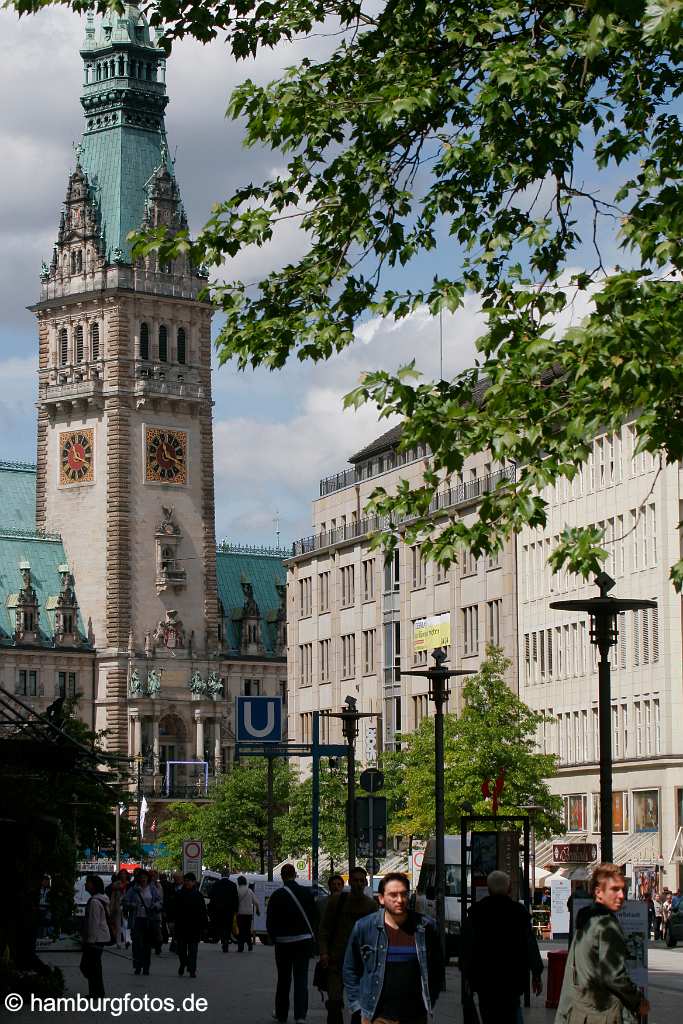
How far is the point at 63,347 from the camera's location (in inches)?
7023

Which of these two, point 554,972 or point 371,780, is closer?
point 554,972

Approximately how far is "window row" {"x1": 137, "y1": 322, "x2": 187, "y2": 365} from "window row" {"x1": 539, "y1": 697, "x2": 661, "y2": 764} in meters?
71.6

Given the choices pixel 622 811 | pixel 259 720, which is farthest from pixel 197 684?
pixel 259 720

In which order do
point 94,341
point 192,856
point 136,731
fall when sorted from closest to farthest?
point 192,856 → point 136,731 → point 94,341

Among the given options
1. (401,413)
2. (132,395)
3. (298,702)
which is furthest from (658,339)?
(132,395)

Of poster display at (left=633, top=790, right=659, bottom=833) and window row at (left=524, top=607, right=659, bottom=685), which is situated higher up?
window row at (left=524, top=607, right=659, bottom=685)

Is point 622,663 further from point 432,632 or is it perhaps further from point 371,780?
point 371,780

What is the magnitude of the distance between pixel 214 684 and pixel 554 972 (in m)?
146

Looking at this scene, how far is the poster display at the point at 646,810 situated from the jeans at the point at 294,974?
211 feet

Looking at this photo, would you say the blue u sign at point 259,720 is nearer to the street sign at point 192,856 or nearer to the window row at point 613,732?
the street sign at point 192,856

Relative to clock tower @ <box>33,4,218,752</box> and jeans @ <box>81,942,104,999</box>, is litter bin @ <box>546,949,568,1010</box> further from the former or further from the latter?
clock tower @ <box>33,4,218,752</box>

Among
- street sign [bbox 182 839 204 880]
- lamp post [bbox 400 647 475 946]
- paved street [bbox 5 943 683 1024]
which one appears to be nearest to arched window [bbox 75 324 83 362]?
Answer: street sign [bbox 182 839 204 880]

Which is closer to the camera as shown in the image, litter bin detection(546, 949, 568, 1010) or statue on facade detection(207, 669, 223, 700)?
litter bin detection(546, 949, 568, 1010)

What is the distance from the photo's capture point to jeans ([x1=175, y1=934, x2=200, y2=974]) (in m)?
44.8
